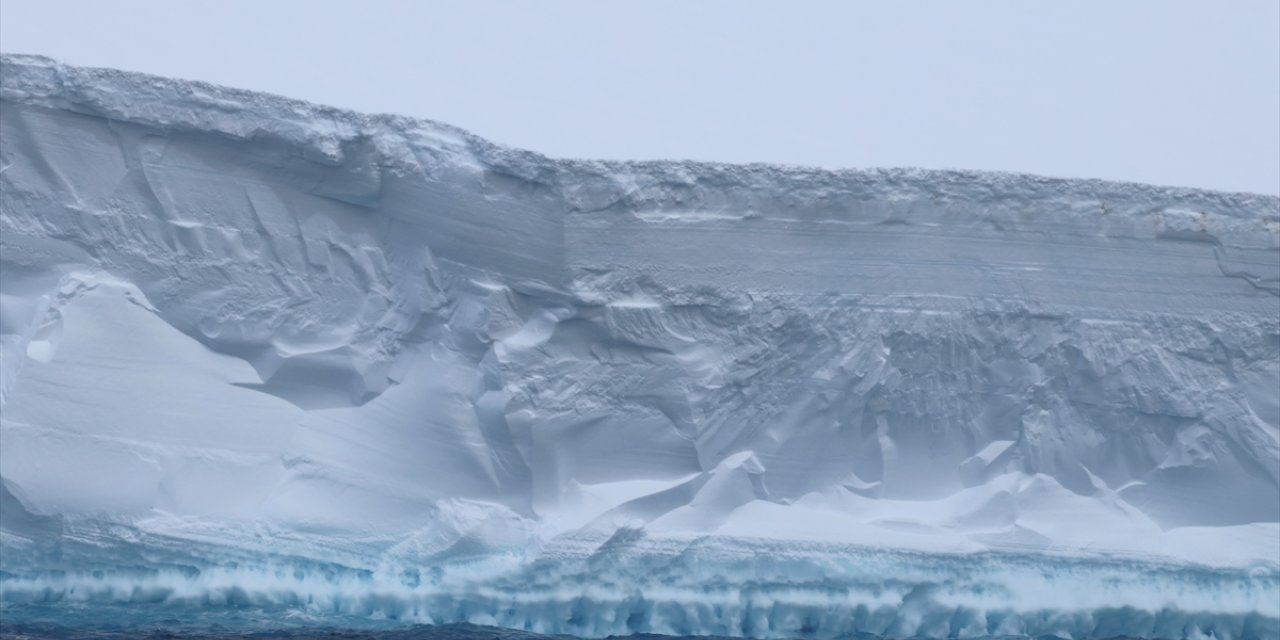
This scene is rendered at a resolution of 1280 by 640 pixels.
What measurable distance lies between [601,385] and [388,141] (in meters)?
1.07

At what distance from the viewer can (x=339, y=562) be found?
4.17 metres

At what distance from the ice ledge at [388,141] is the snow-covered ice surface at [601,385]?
0.01 m

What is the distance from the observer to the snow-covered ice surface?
417 centimetres

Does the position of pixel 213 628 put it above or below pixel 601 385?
below

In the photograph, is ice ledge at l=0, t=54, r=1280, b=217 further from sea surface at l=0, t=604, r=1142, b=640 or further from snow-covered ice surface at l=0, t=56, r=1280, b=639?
sea surface at l=0, t=604, r=1142, b=640

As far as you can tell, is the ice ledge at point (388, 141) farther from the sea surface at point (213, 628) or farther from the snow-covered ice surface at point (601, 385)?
the sea surface at point (213, 628)

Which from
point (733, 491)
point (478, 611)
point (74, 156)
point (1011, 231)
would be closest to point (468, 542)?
point (478, 611)

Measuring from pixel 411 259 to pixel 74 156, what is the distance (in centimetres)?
115

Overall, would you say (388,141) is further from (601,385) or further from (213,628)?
(213,628)

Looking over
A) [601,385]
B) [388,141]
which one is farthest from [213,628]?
[388,141]

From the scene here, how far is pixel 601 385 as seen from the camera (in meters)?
4.34

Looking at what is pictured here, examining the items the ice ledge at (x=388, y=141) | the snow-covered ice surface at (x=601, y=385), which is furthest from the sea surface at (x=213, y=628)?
the ice ledge at (x=388, y=141)

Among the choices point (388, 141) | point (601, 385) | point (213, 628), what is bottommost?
point (213, 628)

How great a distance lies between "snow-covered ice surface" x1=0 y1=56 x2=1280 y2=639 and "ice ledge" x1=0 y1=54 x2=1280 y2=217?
0.4 inches
